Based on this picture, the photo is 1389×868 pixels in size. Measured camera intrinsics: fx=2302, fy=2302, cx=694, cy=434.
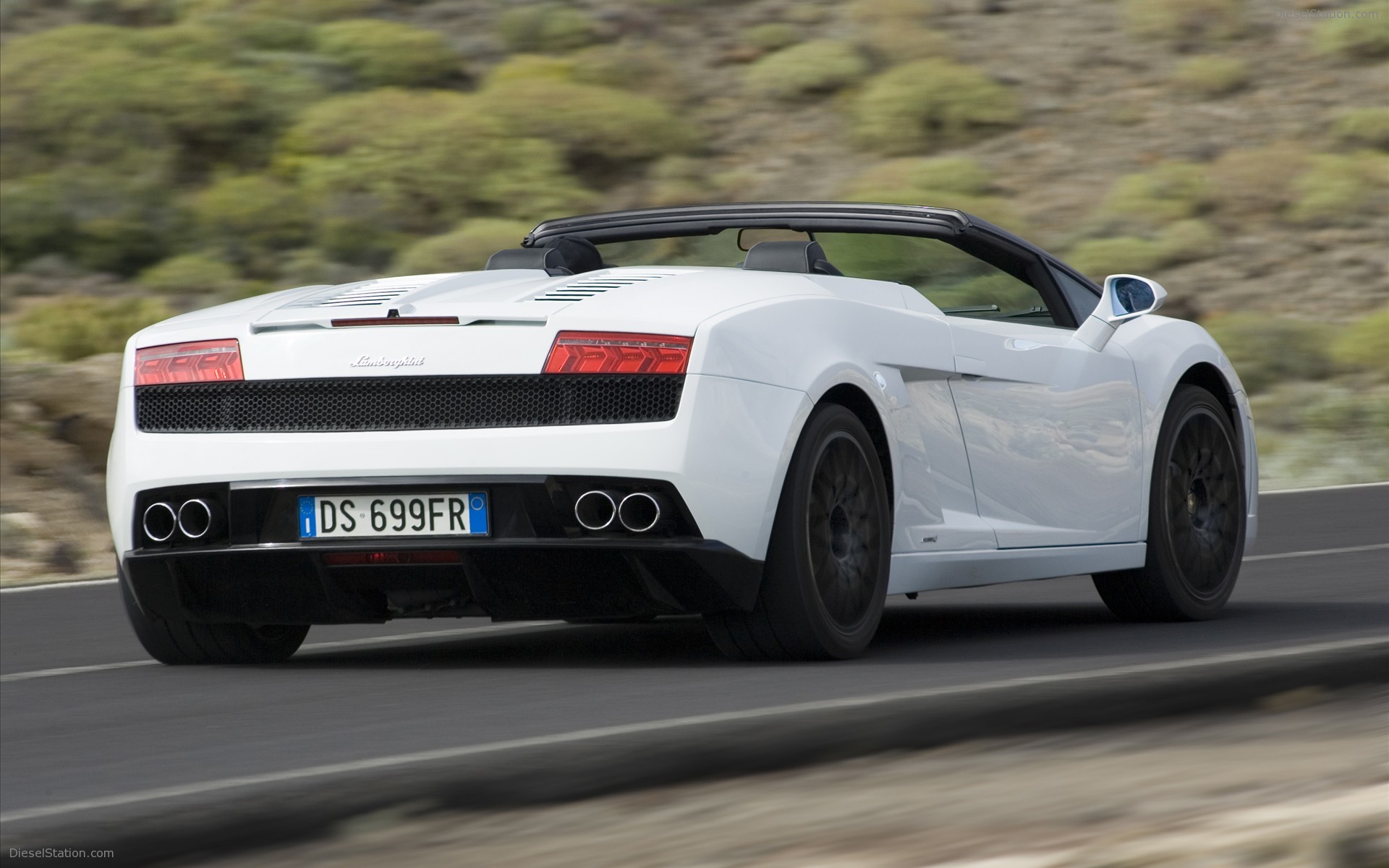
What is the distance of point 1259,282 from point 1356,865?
29.8m

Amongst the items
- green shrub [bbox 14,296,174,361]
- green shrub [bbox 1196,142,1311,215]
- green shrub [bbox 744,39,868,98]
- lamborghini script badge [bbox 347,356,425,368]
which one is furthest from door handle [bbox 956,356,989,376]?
green shrub [bbox 744,39,868,98]

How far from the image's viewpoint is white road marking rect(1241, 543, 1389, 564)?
10.8m

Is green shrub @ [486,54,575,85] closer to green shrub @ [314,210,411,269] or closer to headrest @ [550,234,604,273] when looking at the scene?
green shrub @ [314,210,411,269]

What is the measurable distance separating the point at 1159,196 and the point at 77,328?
1796 centimetres

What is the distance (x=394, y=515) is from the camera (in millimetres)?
5980

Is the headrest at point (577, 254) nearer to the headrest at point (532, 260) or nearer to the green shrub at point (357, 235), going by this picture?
the headrest at point (532, 260)

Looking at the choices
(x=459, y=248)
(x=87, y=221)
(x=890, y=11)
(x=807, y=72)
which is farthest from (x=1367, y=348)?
(x=87, y=221)

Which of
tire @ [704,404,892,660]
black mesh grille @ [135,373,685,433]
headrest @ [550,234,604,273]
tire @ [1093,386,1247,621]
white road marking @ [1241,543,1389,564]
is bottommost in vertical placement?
white road marking @ [1241,543,1389,564]

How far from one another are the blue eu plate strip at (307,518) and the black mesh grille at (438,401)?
7.6 inches

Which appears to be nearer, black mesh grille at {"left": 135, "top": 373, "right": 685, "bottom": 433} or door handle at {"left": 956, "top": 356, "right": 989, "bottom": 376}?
black mesh grille at {"left": 135, "top": 373, "right": 685, "bottom": 433}

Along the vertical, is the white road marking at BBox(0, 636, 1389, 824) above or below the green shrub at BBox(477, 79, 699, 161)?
above

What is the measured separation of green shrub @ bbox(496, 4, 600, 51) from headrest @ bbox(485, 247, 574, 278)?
32958 millimetres

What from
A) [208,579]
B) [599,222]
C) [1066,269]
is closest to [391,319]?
[208,579]

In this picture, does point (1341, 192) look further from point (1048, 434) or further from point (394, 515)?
point (394, 515)
